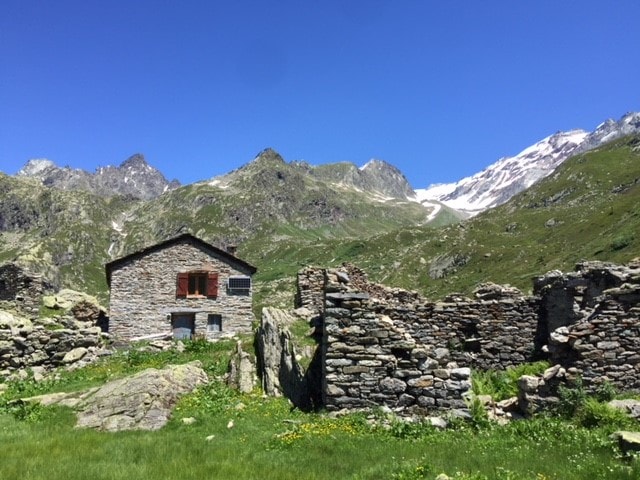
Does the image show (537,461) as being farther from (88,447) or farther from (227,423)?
(88,447)

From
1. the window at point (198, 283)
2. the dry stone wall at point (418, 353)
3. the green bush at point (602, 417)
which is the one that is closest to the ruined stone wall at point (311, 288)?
the dry stone wall at point (418, 353)

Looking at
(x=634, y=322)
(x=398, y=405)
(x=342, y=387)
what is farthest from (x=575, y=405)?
(x=342, y=387)

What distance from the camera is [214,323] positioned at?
147 ft

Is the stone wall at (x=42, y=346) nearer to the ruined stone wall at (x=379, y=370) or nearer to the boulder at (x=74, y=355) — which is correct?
the boulder at (x=74, y=355)

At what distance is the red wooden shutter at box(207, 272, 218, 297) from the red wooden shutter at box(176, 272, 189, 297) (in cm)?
182

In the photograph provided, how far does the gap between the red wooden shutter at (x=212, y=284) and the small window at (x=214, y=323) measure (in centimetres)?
178

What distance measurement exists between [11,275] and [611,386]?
3721 cm

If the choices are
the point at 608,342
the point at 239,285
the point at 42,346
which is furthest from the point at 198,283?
the point at 608,342

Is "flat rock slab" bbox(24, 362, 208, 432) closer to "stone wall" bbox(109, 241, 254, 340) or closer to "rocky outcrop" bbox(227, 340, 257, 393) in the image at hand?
"rocky outcrop" bbox(227, 340, 257, 393)

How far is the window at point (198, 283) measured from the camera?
44166 millimetres

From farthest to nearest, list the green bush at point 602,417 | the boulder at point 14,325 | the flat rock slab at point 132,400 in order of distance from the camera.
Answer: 1. the boulder at point 14,325
2. the flat rock slab at point 132,400
3. the green bush at point 602,417

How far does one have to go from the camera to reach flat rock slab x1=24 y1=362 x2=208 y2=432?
51.1ft

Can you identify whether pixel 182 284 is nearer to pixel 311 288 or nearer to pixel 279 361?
pixel 311 288

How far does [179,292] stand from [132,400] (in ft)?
91.5
